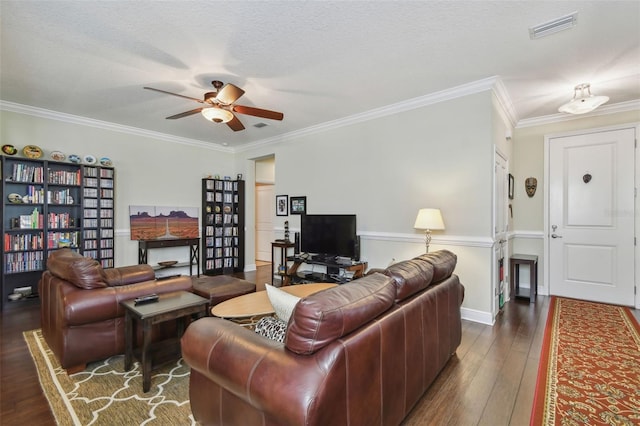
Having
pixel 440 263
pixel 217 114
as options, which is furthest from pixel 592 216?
pixel 217 114

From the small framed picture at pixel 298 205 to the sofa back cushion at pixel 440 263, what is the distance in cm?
322

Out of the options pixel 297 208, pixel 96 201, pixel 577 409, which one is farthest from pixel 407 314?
pixel 96 201

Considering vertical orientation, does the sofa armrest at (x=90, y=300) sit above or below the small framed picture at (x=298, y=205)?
below

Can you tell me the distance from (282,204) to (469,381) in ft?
14.1

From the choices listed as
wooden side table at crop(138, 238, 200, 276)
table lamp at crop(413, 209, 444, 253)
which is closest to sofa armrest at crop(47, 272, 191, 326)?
wooden side table at crop(138, 238, 200, 276)

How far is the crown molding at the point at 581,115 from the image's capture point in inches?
160

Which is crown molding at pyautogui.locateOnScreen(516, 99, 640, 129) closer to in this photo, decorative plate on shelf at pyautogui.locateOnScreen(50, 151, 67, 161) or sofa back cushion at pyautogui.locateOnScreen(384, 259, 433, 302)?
sofa back cushion at pyautogui.locateOnScreen(384, 259, 433, 302)

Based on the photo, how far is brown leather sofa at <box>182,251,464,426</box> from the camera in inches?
45.1

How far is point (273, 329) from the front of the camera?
1611mm

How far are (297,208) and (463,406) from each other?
408cm

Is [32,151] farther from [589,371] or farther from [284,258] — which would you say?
[589,371]

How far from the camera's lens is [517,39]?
2637mm

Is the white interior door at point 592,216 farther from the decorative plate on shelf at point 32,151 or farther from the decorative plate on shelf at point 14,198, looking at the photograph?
the decorative plate on shelf at point 14,198

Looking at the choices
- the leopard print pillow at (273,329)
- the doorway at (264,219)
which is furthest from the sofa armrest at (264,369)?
the doorway at (264,219)
